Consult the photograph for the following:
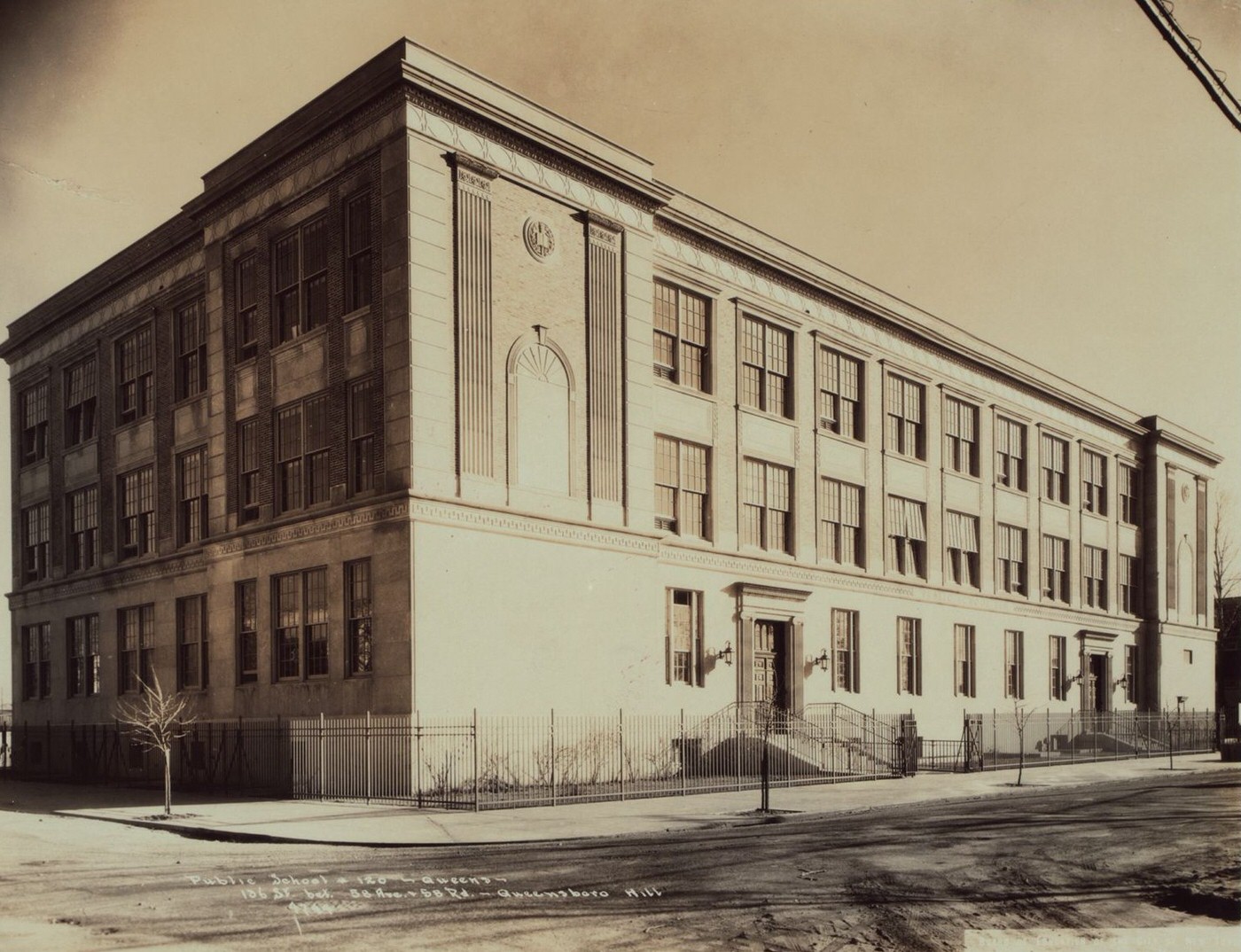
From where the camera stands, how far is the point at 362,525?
91.5 feet

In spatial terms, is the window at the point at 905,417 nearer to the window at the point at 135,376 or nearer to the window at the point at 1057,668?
the window at the point at 1057,668

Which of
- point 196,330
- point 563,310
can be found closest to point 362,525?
point 563,310

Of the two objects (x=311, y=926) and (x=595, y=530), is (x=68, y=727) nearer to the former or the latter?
(x=595, y=530)

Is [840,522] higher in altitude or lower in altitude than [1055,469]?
lower

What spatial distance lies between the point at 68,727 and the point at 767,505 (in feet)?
77.7

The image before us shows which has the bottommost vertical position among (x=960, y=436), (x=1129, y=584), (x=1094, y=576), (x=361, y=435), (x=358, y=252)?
(x=1129, y=584)

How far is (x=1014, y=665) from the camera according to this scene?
50281 millimetres

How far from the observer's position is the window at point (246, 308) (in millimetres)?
32781

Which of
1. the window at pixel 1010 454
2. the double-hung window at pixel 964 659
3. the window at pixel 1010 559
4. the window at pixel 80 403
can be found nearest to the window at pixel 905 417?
the window at pixel 1010 454

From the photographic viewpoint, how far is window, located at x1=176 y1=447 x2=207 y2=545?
36.2 metres

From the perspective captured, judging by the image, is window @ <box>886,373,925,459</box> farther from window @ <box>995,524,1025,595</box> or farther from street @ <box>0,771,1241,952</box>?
street @ <box>0,771,1241,952</box>

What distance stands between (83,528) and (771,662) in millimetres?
23698

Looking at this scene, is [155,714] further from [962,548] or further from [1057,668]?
[1057,668]

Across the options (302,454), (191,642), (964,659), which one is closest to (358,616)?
(302,454)
